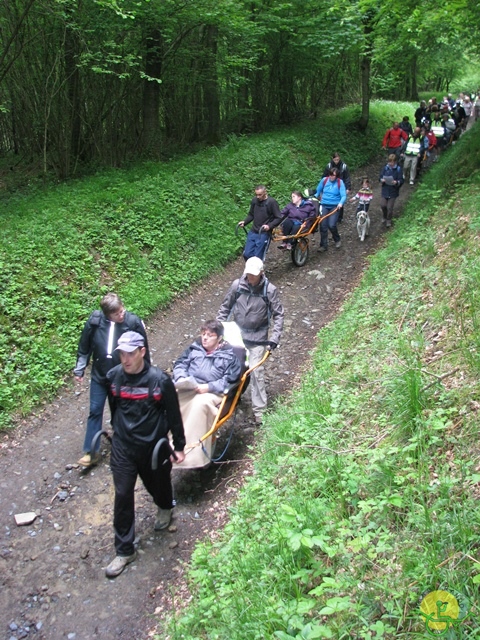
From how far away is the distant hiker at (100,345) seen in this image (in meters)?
5.31

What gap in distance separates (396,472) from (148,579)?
2366 mm

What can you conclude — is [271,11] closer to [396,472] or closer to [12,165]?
[12,165]

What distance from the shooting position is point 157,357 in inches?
313

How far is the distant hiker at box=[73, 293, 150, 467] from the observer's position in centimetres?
531

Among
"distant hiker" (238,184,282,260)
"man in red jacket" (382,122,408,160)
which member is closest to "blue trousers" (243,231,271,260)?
"distant hiker" (238,184,282,260)

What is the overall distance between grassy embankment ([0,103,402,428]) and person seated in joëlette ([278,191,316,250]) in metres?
1.49

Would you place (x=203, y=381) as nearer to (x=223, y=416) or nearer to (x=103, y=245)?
(x=223, y=416)

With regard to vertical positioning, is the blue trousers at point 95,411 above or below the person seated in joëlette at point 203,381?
below

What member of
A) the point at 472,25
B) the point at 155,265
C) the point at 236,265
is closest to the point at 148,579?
the point at 155,265

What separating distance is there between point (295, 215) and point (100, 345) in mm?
7136

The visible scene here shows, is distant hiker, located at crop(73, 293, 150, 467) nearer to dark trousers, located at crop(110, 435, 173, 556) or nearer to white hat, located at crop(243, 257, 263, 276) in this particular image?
dark trousers, located at crop(110, 435, 173, 556)

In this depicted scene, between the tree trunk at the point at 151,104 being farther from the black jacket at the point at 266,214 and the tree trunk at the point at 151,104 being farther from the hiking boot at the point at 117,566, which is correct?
the hiking boot at the point at 117,566

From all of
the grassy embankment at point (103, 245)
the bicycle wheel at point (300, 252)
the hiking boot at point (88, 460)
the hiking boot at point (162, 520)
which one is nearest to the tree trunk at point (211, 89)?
the grassy embankment at point (103, 245)

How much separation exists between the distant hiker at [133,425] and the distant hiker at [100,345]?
1.10 meters
